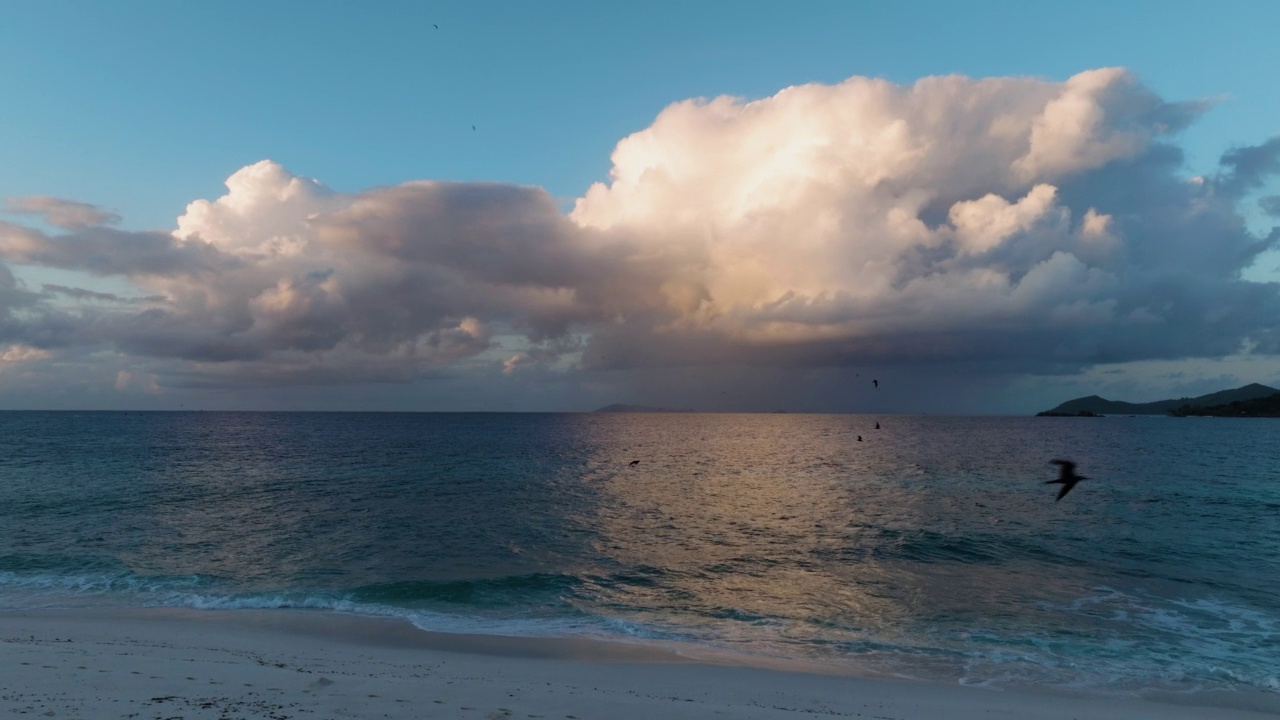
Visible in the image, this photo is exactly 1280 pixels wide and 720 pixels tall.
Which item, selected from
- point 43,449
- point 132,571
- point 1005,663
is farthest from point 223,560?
point 43,449

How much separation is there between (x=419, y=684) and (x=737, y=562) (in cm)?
1994

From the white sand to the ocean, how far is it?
1.94 metres

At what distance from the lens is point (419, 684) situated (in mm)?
15836

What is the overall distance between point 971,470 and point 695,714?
7652cm

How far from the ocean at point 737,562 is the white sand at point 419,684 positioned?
1940 millimetres

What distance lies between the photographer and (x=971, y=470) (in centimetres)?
8038

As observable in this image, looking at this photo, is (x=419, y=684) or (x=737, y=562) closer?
(x=419, y=684)

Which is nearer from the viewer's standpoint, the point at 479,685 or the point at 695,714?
the point at 695,714

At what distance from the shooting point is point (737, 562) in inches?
1296

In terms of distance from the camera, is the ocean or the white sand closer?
the white sand

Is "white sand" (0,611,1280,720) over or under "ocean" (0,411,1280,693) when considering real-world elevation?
over

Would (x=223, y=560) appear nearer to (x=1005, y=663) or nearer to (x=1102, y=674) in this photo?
(x=1005, y=663)

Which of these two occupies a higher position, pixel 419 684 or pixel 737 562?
pixel 419 684

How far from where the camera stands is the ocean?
22.1m
